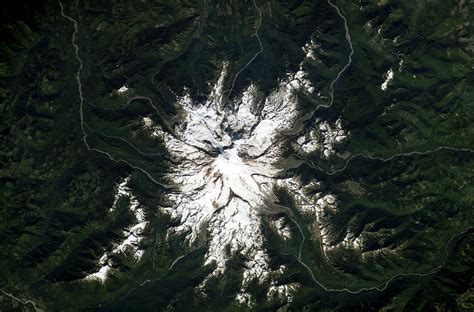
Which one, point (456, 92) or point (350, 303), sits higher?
point (456, 92)

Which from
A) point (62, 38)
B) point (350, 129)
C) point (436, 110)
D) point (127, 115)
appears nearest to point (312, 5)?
point (350, 129)

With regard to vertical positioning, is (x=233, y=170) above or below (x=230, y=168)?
below

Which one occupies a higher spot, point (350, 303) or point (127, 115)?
point (127, 115)

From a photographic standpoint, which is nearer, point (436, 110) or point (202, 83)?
point (202, 83)

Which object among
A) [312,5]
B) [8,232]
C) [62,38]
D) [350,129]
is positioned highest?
[312,5]

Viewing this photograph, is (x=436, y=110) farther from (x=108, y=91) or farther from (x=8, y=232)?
(x=8, y=232)

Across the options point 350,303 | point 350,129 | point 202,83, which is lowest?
point 350,303

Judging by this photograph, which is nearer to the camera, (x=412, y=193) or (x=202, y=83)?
(x=202, y=83)

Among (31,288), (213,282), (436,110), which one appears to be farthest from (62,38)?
(436,110)

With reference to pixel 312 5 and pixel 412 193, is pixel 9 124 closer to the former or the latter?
pixel 312 5
